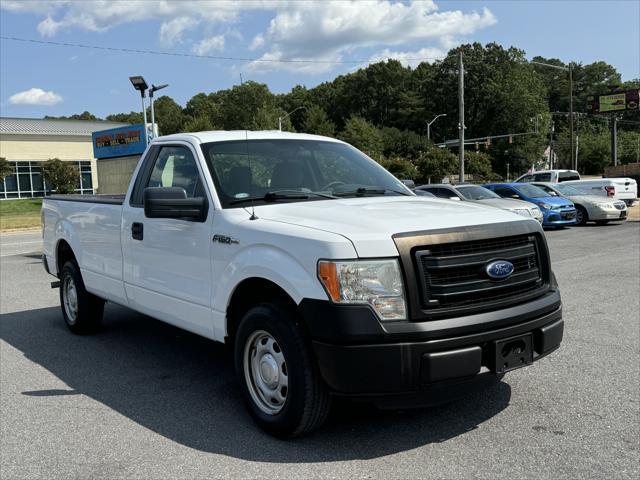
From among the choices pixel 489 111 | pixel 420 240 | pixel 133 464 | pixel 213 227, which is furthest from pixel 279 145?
pixel 489 111

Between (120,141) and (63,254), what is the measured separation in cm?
2270

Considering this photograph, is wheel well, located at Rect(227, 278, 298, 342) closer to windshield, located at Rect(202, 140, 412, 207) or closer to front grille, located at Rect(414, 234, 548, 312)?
windshield, located at Rect(202, 140, 412, 207)

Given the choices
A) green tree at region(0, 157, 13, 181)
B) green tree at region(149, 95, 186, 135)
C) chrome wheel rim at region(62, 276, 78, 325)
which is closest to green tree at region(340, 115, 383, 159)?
green tree at region(149, 95, 186, 135)

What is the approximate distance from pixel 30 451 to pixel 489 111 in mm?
105000

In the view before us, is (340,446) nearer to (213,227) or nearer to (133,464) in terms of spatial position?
(133,464)

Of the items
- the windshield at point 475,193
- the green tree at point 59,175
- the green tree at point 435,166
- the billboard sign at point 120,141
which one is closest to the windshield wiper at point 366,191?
the windshield at point 475,193

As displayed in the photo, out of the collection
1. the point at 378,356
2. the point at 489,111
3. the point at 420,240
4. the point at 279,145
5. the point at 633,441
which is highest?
the point at 489,111

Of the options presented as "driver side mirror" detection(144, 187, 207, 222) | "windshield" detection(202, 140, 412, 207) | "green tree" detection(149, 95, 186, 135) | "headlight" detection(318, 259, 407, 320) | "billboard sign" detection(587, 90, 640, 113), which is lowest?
"headlight" detection(318, 259, 407, 320)

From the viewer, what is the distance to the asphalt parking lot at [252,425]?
3547 millimetres

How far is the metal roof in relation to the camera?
2272 inches

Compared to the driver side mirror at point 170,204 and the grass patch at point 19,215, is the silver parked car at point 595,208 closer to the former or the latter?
the driver side mirror at point 170,204

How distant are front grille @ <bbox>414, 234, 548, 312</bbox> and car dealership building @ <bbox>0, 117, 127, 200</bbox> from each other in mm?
53062

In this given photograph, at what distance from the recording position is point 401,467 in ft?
11.5

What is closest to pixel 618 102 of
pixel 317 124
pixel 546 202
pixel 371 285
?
pixel 317 124
